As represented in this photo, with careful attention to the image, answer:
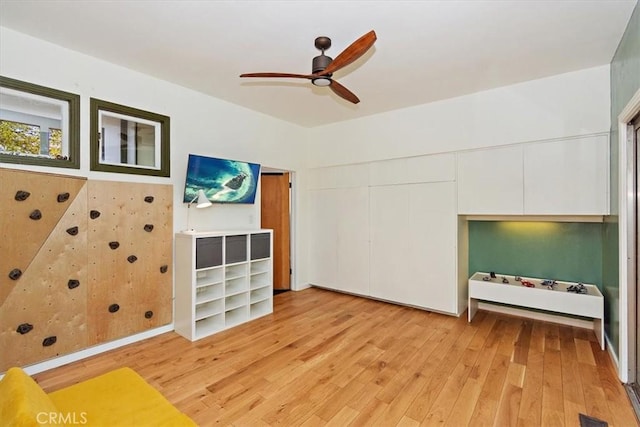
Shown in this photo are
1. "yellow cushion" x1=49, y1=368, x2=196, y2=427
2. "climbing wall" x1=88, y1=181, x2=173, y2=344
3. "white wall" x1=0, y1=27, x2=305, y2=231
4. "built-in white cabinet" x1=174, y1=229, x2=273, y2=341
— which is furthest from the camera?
"built-in white cabinet" x1=174, y1=229, x2=273, y2=341

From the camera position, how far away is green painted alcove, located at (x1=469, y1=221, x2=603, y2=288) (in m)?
3.51

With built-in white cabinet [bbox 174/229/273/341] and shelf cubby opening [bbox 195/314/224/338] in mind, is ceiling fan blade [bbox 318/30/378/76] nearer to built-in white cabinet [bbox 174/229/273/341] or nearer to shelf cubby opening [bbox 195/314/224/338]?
built-in white cabinet [bbox 174/229/273/341]

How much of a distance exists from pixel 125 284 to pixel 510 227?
464 cm

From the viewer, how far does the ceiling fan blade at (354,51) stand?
196cm

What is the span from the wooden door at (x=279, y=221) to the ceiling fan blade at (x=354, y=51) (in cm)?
307

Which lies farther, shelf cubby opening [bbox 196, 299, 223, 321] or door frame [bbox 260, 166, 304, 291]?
door frame [bbox 260, 166, 304, 291]

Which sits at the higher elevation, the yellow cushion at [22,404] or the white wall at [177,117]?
the white wall at [177,117]

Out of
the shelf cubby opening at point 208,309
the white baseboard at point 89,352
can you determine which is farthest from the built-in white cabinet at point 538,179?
the white baseboard at point 89,352

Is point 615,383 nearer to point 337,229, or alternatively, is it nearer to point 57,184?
point 337,229

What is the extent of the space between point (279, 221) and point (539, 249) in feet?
12.4

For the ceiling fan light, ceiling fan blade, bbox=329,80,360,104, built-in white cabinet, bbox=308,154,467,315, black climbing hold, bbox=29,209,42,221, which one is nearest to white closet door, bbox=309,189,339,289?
built-in white cabinet, bbox=308,154,467,315

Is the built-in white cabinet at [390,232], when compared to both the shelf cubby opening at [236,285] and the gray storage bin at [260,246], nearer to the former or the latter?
the gray storage bin at [260,246]

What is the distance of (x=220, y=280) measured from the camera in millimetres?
3605

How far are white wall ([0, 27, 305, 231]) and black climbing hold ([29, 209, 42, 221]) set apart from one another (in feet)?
1.31
